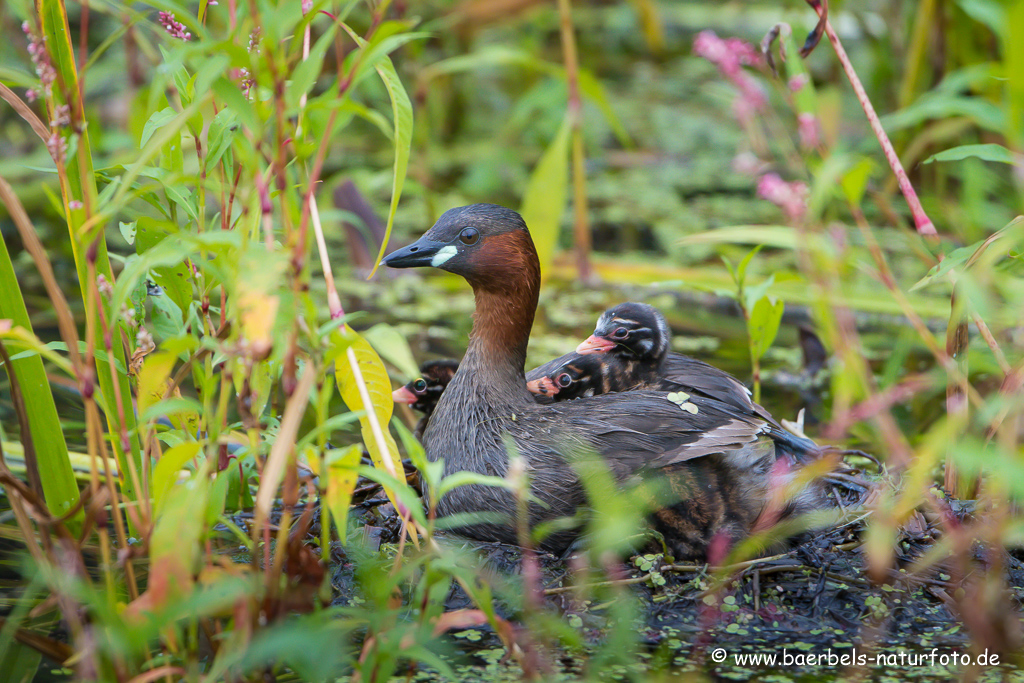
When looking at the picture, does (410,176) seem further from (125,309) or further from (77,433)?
(125,309)

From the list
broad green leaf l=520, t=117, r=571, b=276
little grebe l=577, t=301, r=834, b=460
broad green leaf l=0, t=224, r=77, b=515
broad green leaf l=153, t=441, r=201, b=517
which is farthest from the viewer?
broad green leaf l=520, t=117, r=571, b=276

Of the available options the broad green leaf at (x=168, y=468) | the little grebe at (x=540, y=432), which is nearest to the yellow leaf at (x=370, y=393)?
the broad green leaf at (x=168, y=468)

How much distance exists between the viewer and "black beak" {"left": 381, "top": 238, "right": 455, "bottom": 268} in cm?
347

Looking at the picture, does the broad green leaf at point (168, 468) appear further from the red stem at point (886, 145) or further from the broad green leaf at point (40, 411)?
the red stem at point (886, 145)

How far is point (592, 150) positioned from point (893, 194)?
2323 mm

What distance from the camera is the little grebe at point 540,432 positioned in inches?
124

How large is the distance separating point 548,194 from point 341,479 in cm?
362

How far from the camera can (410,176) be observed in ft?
22.6

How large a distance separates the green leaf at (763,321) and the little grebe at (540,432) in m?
0.49

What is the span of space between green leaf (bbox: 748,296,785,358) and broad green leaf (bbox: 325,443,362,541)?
207 cm

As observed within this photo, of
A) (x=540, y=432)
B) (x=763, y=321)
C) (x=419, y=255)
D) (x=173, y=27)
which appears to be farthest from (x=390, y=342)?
(x=763, y=321)

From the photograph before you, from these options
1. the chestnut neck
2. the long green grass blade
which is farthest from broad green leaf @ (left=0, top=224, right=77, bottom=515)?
the chestnut neck

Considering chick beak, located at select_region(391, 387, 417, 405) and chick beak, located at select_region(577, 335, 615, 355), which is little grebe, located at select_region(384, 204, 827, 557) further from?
chick beak, located at select_region(391, 387, 417, 405)

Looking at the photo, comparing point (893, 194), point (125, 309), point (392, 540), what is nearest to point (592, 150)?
point (893, 194)
